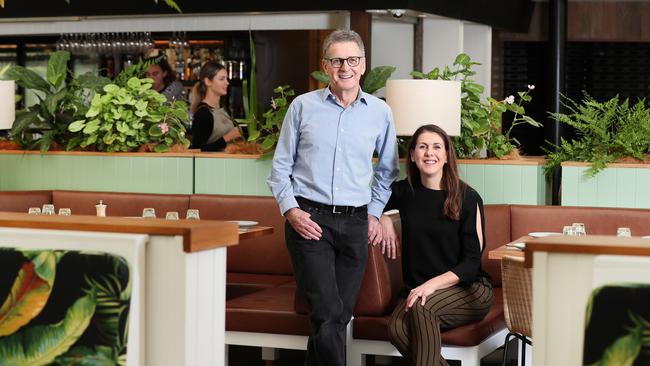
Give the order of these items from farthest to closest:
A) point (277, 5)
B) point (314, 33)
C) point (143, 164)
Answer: point (314, 33), point (277, 5), point (143, 164)

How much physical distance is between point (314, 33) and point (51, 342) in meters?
7.77

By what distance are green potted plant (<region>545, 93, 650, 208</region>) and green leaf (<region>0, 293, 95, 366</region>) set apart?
3.90 metres

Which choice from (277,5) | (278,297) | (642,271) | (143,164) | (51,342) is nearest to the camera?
(642,271)

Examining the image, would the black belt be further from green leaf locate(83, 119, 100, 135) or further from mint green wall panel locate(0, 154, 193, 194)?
green leaf locate(83, 119, 100, 135)

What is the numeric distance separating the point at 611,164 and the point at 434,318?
6.72 ft

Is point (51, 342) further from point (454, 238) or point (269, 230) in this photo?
point (269, 230)

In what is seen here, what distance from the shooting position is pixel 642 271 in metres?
2.75

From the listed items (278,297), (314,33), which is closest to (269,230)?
(278,297)

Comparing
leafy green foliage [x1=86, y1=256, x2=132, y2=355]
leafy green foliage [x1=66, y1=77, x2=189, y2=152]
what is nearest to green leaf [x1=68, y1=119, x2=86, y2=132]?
leafy green foliage [x1=66, y1=77, x2=189, y2=152]

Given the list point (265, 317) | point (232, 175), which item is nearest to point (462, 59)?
point (232, 175)

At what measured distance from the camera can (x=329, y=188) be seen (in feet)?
14.9

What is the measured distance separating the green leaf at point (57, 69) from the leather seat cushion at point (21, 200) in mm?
803

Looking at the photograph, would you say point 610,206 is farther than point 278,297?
Yes

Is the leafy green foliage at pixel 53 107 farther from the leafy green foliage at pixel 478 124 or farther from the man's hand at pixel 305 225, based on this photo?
the man's hand at pixel 305 225
